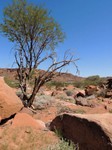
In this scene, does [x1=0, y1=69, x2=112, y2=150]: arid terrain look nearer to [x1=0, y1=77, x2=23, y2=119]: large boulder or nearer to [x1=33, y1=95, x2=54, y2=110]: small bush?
[x1=0, y1=77, x2=23, y2=119]: large boulder

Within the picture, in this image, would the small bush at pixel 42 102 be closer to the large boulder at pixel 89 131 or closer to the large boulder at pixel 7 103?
the large boulder at pixel 7 103

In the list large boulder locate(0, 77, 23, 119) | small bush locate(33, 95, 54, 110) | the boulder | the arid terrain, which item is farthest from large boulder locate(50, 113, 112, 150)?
small bush locate(33, 95, 54, 110)

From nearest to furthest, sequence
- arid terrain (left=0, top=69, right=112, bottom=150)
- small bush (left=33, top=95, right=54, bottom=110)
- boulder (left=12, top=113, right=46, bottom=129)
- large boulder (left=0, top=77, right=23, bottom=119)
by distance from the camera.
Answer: arid terrain (left=0, top=69, right=112, bottom=150), boulder (left=12, top=113, right=46, bottom=129), large boulder (left=0, top=77, right=23, bottom=119), small bush (left=33, top=95, right=54, bottom=110)

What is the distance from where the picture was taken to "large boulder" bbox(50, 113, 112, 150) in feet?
17.7

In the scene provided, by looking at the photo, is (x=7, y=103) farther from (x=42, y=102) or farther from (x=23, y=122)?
(x=42, y=102)

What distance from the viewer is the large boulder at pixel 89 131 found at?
5.41 meters

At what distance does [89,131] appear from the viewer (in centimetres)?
577

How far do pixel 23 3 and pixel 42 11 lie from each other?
151 cm

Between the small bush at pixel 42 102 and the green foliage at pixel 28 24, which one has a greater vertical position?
the green foliage at pixel 28 24

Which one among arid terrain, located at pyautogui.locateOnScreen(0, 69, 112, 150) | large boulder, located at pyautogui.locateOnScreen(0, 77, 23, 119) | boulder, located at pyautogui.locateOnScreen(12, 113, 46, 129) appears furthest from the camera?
large boulder, located at pyautogui.locateOnScreen(0, 77, 23, 119)

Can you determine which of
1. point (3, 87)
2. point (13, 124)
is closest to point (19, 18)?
point (3, 87)

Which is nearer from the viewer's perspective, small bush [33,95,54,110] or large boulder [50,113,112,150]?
large boulder [50,113,112,150]

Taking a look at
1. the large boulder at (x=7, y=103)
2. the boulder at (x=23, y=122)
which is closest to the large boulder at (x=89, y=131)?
the boulder at (x=23, y=122)

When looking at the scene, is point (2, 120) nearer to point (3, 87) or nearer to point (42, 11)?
point (3, 87)
